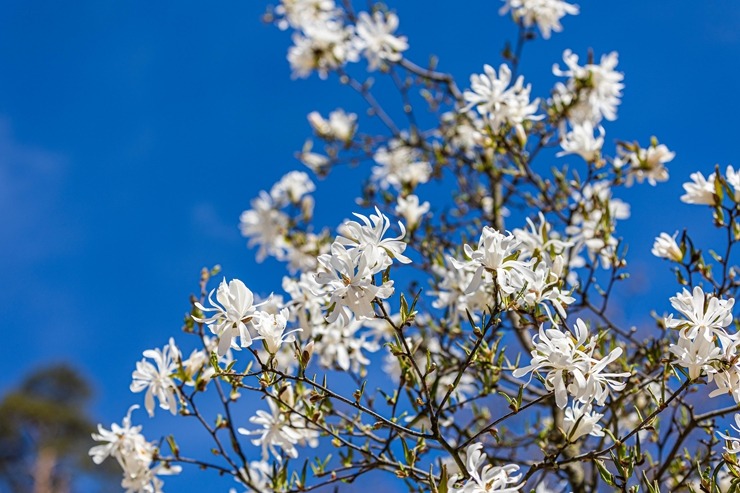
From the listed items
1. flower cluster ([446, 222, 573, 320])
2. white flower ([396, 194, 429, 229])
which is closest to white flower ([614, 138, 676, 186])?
white flower ([396, 194, 429, 229])

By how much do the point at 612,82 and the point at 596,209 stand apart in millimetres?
622

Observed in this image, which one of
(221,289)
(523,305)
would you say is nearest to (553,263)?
(523,305)

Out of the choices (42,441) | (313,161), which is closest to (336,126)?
Result: (313,161)

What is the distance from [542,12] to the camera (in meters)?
3.30

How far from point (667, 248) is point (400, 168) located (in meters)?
1.91

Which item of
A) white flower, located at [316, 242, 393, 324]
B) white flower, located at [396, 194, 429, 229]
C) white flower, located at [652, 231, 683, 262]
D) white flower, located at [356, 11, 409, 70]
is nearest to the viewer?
white flower, located at [316, 242, 393, 324]

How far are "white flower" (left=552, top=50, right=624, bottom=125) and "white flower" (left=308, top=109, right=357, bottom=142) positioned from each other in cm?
133

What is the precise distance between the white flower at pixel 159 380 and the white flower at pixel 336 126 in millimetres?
2236

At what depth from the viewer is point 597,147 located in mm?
2570

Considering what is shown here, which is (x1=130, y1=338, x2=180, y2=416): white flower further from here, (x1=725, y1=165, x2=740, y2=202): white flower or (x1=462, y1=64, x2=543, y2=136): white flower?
(x1=725, y1=165, x2=740, y2=202): white flower

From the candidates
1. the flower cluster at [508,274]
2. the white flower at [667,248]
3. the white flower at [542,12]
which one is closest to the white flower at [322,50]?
the white flower at [542,12]

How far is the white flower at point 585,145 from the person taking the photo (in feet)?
8.43

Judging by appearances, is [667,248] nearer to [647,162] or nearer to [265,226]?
[647,162]

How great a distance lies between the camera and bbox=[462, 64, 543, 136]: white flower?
2.42 meters
